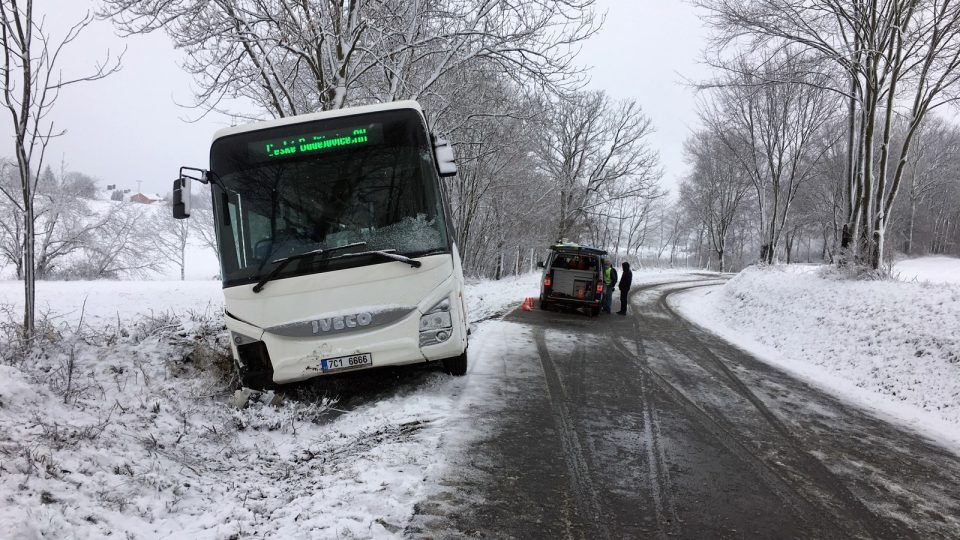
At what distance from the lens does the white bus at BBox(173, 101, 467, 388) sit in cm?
481

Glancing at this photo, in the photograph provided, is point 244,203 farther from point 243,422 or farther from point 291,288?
point 243,422

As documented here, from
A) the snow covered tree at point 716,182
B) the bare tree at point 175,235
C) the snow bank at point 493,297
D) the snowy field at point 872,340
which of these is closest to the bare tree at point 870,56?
the snowy field at point 872,340

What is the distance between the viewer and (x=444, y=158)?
5434mm

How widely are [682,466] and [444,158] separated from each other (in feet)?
12.9

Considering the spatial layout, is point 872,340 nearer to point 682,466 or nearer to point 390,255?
point 682,466

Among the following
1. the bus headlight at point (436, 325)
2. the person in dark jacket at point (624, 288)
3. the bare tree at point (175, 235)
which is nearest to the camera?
the bus headlight at point (436, 325)

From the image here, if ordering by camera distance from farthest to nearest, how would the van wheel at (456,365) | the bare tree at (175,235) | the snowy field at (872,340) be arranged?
the bare tree at (175,235)
the snowy field at (872,340)
the van wheel at (456,365)

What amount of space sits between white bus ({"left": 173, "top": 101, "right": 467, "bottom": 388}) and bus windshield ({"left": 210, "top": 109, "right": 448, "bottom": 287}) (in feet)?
0.04

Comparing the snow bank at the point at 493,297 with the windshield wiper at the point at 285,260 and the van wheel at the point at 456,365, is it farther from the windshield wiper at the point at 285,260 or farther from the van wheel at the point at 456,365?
the windshield wiper at the point at 285,260

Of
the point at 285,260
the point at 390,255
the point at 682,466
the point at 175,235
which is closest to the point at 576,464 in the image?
the point at 682,466

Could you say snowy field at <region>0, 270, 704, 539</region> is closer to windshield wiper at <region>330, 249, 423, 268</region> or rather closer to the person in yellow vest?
windshield wiper at <region>330, 249, 423, 268</region>

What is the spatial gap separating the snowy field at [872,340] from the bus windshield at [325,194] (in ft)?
21.6

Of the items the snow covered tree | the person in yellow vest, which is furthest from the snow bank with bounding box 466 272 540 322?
the snow covered tree

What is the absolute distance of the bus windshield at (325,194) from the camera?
4.92m
